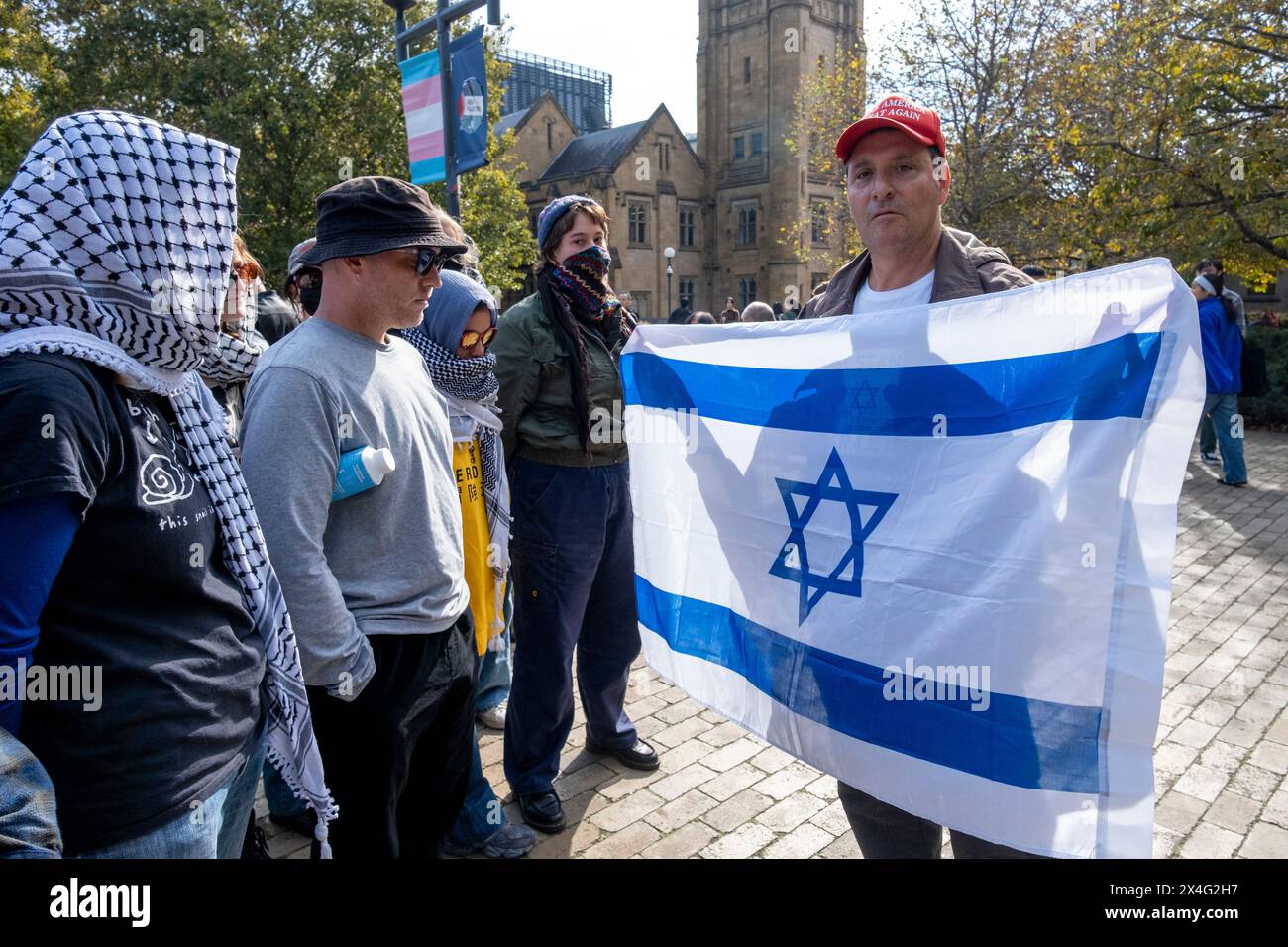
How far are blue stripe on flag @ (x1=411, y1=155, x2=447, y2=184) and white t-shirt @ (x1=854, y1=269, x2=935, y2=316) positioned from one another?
7964 millimetres

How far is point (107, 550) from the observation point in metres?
1.47

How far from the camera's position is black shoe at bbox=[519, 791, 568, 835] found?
3520 millimetres

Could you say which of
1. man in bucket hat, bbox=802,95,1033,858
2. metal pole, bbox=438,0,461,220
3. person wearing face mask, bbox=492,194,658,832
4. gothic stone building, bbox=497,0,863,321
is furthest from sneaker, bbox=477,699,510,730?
gothic stone building, bbox=497,0,863,321

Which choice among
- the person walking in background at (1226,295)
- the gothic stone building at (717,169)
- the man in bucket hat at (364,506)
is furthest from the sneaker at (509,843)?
the gothic stone building at (717,169)

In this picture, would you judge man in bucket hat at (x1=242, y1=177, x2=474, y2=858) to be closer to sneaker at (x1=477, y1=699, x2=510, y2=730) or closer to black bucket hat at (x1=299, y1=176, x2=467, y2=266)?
black bucket hat at (x1=299, y1=176, x2=467, y2=266)

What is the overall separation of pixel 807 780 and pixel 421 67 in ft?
29.3

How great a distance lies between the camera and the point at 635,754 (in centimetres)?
405

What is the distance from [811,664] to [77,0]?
29.3m

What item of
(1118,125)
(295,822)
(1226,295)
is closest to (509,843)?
(295,822)

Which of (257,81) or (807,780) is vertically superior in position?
(257,81)

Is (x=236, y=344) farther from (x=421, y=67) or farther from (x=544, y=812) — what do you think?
(x=421, y=67)

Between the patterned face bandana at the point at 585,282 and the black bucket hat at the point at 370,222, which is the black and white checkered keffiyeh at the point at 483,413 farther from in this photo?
the black bucket hat at the point at 370,222
